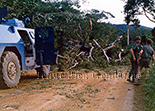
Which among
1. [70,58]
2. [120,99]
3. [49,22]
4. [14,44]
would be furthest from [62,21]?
[120,99]

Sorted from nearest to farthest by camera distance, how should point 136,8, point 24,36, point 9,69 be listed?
point 9,69
point 24,36
point 136,8

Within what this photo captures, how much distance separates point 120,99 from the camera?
4480mm

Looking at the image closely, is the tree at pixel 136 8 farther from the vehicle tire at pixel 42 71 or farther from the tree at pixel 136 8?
the vehicle tire at pixel 42 71

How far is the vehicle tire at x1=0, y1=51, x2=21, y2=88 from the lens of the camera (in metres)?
4.89

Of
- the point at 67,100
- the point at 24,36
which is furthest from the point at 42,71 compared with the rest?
the point at 67,100

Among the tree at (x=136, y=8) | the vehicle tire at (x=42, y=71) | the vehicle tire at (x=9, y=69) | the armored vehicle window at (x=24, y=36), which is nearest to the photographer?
the vehicle tire at (x=9, y=69)

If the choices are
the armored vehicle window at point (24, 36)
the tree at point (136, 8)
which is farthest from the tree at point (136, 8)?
the armored vehicle window at point (24, 36)

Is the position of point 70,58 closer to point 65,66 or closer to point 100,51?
point 65,66

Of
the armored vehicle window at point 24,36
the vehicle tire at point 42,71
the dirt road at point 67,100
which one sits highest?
the armored vehicle window at point 24,36

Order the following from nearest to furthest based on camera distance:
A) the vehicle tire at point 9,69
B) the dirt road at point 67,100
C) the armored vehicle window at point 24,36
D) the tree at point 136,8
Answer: the dirt road at point 67,100 < the vehicle tire at point 9,69 < the armored vehicle window at point 24,36 < the tree at point 136,8

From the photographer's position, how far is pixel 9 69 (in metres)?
5.19

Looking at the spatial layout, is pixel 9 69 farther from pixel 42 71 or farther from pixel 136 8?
pixel 136 8

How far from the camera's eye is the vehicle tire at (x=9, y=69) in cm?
489

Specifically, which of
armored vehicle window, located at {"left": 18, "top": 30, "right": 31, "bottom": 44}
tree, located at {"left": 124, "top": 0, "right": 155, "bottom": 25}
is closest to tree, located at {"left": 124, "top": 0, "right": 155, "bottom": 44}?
tree, located at {"left": 124, "top": 0, "right": 155, "bottom": 25}
